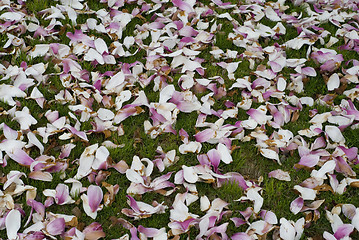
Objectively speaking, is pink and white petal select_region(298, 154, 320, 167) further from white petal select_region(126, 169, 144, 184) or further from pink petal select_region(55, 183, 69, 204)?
pink petal select_region(55, 183, 69, 204)

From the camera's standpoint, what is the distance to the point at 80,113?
2.77m

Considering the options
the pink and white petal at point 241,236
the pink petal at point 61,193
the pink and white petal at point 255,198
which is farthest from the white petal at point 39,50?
the pink and white petal at point 241,236

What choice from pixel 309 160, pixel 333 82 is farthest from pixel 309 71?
pixel 309 160

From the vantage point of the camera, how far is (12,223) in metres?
2.06

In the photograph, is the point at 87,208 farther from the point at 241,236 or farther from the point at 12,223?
the point at 241,236

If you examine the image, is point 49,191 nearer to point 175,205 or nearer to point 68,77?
point 175,205

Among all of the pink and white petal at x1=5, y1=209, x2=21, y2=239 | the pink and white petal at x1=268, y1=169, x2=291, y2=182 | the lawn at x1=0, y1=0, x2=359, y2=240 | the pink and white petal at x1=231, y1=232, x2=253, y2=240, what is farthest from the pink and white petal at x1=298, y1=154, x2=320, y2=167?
the pink and white petal at x1=5, y1=209, x2=21, y2=239

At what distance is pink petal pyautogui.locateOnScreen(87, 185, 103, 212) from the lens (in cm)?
220

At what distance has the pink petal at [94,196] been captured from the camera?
2.20 meters

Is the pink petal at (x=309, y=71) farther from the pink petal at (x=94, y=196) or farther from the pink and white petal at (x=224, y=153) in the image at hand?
the pink petal at (x=94, y=196)

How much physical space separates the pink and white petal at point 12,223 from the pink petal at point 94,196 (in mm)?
349

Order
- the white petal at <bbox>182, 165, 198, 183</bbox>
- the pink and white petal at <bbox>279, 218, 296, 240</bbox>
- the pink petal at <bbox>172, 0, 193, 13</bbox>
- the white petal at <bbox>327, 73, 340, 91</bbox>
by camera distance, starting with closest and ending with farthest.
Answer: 1. the pink and white petal at <bbox>279, 218, 296, 240</bbox>
2. the white petal at <bbox>182, 165, 198, 183</bbox>
3. the white petal at <bbox>327, 73, 340, 91</bbox>
4. the pink petal at <bbox>172, 0, 193, 13</bbox>

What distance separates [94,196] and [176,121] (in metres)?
0.81

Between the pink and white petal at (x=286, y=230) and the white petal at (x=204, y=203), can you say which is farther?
the white petal at (x=204, y=203)
